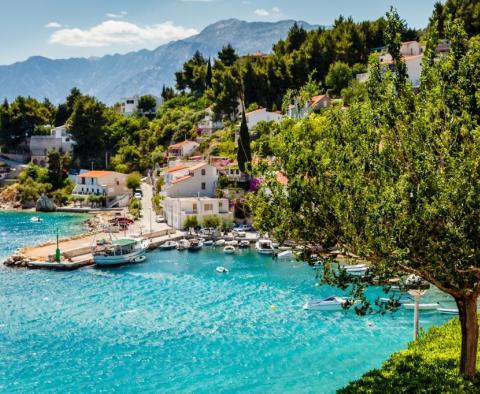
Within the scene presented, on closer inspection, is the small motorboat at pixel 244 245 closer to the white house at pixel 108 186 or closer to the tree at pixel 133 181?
the white house at pixel 108 186

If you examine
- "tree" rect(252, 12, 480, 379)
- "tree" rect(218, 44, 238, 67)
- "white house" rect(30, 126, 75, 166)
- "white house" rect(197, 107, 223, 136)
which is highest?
"tree" rect(218, 44, 238, 67)

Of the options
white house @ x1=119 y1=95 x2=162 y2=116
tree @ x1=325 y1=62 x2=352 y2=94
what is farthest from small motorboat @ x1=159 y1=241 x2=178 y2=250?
white house @ x1=119 y1=95 x2=162 y2=116

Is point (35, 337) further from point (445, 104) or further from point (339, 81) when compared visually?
point (339, 81)

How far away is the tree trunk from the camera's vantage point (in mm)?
15391

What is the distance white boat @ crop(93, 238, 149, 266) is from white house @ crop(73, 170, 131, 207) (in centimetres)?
3140

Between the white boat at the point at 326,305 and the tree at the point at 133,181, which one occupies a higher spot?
the tree at the point at 133,181

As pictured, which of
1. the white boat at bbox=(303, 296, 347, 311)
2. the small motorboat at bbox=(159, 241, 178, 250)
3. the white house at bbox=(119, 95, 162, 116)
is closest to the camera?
the white boat at bbox=(303, 296, 347, 311)

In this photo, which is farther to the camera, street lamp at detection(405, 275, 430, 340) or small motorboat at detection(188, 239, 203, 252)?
small motorboat at detection(188, 239, 203, 252)

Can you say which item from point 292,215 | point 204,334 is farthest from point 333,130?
point 204,334

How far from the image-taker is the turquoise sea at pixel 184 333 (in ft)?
82.5

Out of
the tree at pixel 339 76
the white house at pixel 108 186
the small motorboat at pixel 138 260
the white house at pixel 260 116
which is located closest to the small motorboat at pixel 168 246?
the small motorboat at pixel 138 260

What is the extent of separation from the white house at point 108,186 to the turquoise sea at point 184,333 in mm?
35626

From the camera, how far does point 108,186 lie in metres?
79.8

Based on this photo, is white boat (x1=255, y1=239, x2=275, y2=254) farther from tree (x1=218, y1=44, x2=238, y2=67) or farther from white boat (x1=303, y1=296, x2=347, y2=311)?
tree (x1=218, y1=44, x2=238, y2=67)
